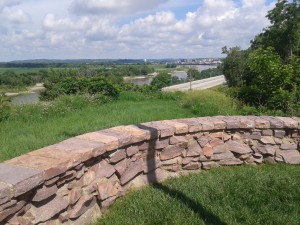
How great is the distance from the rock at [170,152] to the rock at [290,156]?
4.84 ft

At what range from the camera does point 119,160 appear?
10.1ft

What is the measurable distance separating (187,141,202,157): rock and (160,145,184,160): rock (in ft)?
0.43

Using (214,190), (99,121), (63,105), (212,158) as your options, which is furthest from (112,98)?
(214,190)

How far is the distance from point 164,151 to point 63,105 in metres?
5.12

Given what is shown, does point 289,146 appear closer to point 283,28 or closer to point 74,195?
point 74,195

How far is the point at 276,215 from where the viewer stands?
2.79 meters

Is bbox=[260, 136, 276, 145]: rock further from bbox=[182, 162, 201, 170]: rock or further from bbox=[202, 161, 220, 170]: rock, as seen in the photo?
bbox=[182, 162, 201, 170]: rock

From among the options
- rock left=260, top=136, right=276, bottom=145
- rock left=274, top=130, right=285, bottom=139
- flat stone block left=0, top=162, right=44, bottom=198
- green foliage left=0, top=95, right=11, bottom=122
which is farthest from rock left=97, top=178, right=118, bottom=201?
green foliage left=0, top=95, right=11, bottom=122

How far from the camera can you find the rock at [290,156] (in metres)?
4.30

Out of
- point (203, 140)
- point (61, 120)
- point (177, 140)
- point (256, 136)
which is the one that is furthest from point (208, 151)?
point (61, 120)

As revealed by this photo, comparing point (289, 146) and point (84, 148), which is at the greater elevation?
point (84, 148)

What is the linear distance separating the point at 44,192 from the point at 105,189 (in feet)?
2.58

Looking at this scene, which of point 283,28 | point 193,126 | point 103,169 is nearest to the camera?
→ point 103,169

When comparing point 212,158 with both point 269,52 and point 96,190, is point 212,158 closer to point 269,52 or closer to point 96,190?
point 96,190
